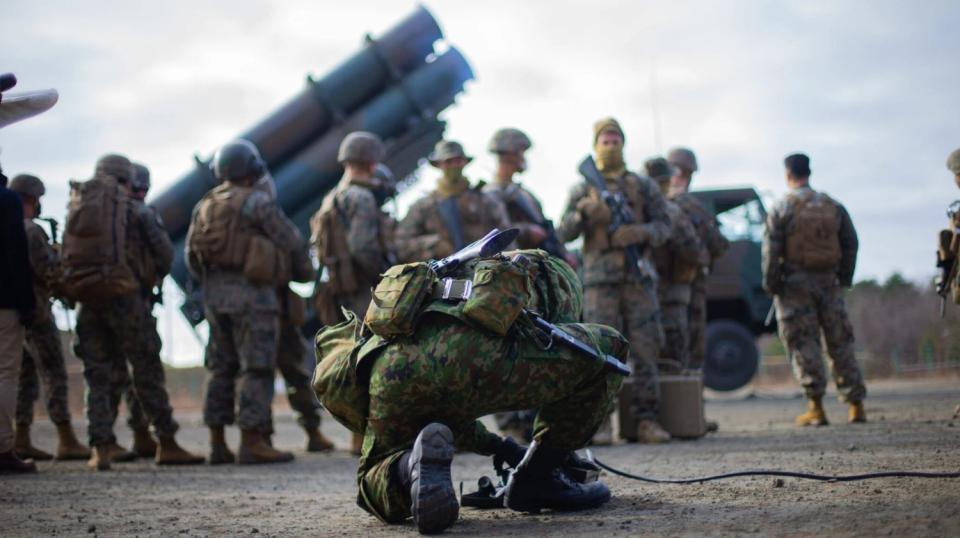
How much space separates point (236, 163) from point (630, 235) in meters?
2.64

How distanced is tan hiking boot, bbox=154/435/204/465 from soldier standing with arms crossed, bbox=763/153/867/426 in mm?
4409

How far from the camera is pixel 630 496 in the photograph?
458 cm

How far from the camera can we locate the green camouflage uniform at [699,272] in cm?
935

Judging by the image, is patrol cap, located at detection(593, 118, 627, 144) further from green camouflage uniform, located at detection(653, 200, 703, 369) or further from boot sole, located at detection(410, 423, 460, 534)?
boot sole, located at detection(410, 423, 460, 534)

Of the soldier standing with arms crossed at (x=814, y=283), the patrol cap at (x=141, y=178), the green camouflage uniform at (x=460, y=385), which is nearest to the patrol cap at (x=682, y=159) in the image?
the soldier standing with arms crossed at (x=814, y=283)

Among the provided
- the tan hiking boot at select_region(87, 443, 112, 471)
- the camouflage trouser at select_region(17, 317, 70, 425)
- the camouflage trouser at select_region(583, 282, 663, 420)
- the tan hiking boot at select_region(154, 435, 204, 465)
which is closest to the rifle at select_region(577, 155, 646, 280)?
the camouflage trouser at select_region(583, 282, 663, 420)

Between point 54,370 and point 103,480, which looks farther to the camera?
point 54,370

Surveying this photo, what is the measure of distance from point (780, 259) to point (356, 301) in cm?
325

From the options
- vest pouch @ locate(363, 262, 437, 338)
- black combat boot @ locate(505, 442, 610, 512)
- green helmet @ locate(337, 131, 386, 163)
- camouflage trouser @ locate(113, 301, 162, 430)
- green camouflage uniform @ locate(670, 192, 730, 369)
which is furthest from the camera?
green camouflage uniform @ locate(670, 192, 730, 369)

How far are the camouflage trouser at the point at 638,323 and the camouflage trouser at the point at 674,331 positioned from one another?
2.82 feet

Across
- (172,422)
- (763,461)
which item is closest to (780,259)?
(763,461)

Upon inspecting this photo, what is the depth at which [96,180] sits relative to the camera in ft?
23.1

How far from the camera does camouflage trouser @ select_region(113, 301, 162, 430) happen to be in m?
7.22

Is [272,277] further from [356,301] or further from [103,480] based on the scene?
[103,480]
